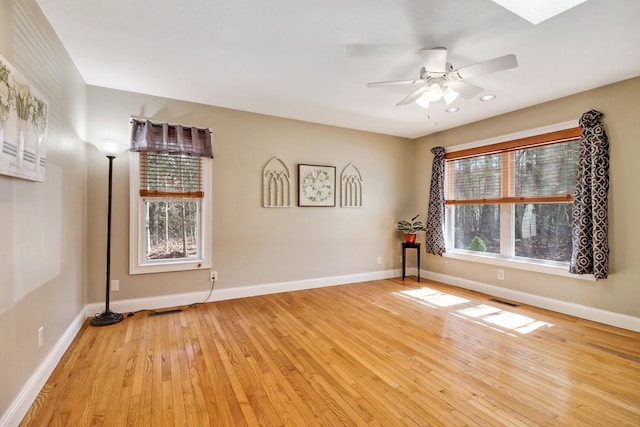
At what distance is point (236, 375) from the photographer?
2.10 meters

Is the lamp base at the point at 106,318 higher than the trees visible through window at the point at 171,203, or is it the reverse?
the trees visible through window at the point at 171,203

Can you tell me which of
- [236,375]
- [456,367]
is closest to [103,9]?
[236,375]

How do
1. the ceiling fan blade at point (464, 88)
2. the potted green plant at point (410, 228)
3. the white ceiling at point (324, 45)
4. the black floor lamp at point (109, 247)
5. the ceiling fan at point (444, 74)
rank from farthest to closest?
the potted green plant at point (410, 228) → the black floor lamp at point (109, 247) → the ceiling fan blade at point (464, 88) → the ceiling fan at point (444, 74) → the white ceiling at point (324, 45)

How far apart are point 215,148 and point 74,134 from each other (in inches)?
55.1

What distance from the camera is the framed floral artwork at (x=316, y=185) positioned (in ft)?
14.3

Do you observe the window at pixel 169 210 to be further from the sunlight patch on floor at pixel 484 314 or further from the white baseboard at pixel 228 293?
the sunlight patch on floor at pixel 484 314

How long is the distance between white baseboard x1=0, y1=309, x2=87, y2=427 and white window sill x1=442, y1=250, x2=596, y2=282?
15.6ft

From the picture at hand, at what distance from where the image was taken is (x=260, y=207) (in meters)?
4.08

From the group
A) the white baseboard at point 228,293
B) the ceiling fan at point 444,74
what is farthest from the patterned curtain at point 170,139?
the ceiling fan at point 444,74

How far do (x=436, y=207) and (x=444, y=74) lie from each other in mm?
2702

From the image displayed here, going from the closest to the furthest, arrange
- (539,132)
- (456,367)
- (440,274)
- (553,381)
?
1. (553,381)
2. (456,367)
3. (539,132)
4. (440,274)

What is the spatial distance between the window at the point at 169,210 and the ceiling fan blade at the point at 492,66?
295 centimetres

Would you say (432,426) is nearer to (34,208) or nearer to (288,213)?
(34,208)

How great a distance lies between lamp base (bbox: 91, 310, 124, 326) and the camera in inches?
116
